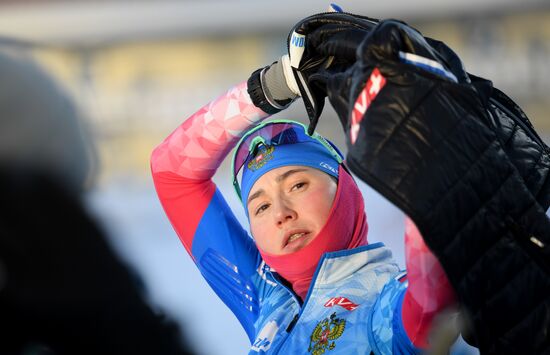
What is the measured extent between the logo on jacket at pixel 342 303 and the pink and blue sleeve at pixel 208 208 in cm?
42

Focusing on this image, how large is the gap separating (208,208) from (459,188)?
1.23 m

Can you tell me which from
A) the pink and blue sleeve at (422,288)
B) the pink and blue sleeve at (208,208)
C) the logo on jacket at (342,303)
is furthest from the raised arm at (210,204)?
the pink and blue sleeve at (422,288)

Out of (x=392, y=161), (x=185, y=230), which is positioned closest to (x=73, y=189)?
(x=392, y=161)

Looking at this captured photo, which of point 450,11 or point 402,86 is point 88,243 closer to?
point 402,86

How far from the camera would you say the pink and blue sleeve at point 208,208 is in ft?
8.87

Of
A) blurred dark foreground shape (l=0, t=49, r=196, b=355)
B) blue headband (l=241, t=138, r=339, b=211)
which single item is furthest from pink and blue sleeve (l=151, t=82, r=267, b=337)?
blurred dark foreground shape (l=0, t=49, r=196, b=355)

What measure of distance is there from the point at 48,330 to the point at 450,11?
3.53m

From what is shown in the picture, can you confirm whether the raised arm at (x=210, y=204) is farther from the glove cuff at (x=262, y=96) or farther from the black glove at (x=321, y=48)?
the black glove at (x=321, y=48)

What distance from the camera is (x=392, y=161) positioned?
65.4 inches

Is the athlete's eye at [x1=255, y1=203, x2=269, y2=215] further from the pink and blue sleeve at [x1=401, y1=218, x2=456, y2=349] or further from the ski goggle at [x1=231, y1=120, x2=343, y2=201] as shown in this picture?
the pink and blue sleeve at [x1=401, y1=218, x2=456, y2=349]

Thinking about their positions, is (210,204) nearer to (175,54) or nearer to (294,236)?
(294,236)

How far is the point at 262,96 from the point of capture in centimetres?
251

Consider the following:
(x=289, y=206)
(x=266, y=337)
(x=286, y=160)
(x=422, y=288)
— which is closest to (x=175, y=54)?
(x=286, y=160)

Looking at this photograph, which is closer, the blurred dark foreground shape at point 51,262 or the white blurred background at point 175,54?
the blurred dark foreground shape at point 51,262
